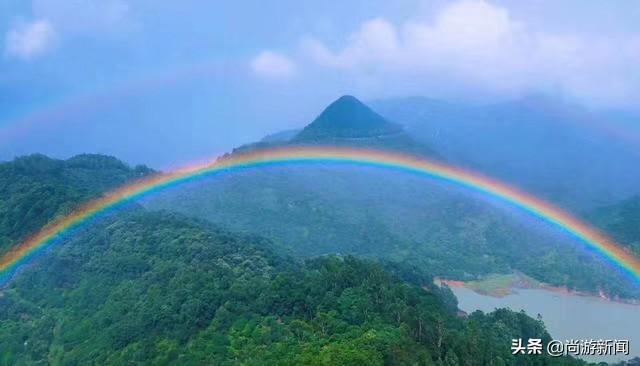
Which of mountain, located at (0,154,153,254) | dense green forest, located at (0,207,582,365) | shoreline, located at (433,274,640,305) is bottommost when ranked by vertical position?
shoreline, located at (433,274,640,305)

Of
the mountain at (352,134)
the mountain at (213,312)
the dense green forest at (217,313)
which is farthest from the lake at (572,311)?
the mountain at (352,134)

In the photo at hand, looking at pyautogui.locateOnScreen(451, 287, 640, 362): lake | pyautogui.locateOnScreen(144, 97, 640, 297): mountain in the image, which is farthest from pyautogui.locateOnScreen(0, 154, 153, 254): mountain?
pyautogui.locateOnScreen(451, 287, 640, 362): lake

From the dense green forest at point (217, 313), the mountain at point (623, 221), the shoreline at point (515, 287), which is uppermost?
the dense green forest at point (217, 313)

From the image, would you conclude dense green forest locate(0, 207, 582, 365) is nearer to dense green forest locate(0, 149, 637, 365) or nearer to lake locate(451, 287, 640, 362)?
dense green forest locate(0, 149, 637, 365)

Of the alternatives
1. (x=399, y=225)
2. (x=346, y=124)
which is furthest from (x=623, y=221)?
(x=346, y=124)

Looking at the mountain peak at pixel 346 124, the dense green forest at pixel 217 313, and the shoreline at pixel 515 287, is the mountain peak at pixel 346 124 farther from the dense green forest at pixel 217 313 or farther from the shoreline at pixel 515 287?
the dense green forest at pixel 217 313

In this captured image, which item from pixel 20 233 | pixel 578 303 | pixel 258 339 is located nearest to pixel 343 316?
pixel 258 339
